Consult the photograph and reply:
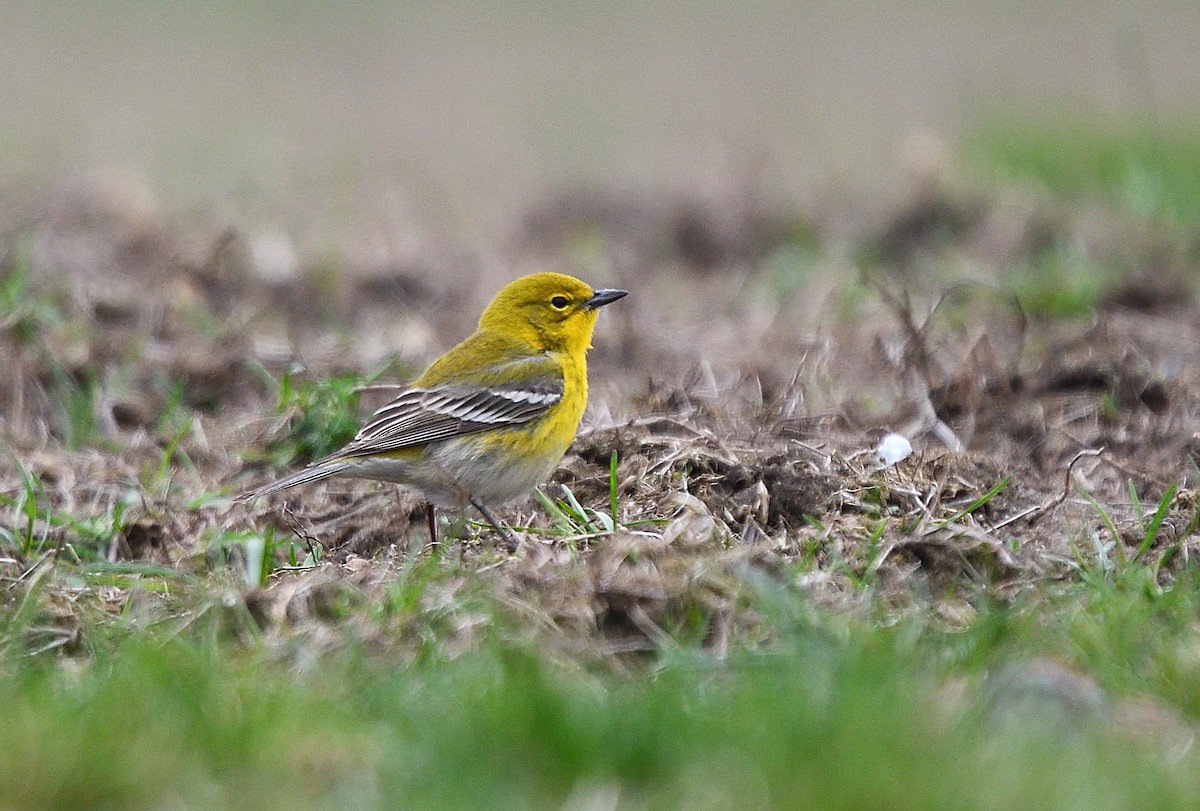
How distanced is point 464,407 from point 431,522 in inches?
22.5

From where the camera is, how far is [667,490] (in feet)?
20.8

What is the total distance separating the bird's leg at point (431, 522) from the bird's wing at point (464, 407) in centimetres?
30

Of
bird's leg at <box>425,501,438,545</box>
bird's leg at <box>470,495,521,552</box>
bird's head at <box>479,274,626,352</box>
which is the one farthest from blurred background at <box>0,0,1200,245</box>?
bird's leg at <box>470,495,521,552</box>

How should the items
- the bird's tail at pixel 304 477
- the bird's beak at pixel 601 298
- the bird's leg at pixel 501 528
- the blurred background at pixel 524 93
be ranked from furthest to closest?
the blurred background at pixel 524 93 < the bird's beak at pixel 601 298 < the bird's tail at pixel 304 477 < the bird's leg at pixel 501 528

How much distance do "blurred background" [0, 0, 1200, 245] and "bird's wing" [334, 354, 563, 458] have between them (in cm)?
510

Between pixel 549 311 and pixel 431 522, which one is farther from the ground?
pixel 549 311

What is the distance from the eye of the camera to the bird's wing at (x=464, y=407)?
22.3 ft

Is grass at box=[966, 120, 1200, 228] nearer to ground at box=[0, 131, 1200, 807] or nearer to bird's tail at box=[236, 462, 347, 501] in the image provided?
ground at box=[0, 131, 1200, 807]

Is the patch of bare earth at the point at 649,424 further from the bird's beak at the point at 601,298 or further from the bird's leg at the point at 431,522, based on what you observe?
the bird's beak at the point at 601,298

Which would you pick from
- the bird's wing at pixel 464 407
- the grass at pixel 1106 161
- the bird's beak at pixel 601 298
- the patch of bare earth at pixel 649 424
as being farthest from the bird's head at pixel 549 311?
the grass at pixel 1106 161

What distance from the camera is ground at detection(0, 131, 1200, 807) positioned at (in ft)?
14.5

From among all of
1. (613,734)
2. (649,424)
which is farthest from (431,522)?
(613,734)

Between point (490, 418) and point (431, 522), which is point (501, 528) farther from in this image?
point (490, 418)

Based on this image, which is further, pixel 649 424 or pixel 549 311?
pixel 549 311
